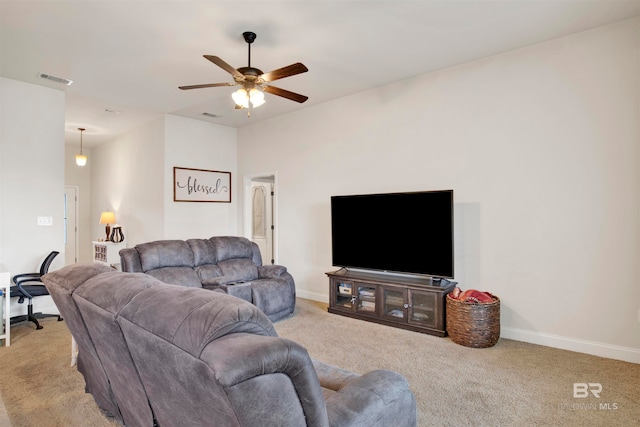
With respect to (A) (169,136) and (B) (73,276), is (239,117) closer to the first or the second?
(A) (169,136)

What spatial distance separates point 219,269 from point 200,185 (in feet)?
7.28

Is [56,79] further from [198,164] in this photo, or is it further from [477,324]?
[477,324]

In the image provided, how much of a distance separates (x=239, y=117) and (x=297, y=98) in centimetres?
283

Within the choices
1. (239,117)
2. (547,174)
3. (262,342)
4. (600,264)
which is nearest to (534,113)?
(547,174)

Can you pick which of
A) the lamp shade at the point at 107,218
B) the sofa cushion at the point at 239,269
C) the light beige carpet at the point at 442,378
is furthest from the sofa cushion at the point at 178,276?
the lamp shade at the point at 107,218

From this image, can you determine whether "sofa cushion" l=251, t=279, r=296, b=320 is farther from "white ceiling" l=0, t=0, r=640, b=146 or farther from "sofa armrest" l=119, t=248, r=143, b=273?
"white ceiling" l=0, t=0, r=640, b=146

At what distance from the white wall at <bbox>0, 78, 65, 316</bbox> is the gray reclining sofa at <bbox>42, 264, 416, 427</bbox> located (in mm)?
3486

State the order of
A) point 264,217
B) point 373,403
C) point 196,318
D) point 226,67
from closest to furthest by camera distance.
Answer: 1. point 196,318
2. point 373,403
3. point 226,67
4. point 264,217

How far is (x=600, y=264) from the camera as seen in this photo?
125 inches

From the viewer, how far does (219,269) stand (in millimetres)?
4480

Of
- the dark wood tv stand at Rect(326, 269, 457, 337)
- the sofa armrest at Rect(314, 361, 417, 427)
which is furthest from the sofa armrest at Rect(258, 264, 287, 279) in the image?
the sofa armrest at Rect(314, 361, 417, 427)

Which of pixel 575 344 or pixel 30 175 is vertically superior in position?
pixel 30 175

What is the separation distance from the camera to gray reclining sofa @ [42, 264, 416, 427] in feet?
2.94

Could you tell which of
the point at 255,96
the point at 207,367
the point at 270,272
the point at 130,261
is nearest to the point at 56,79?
the point at 130,261
